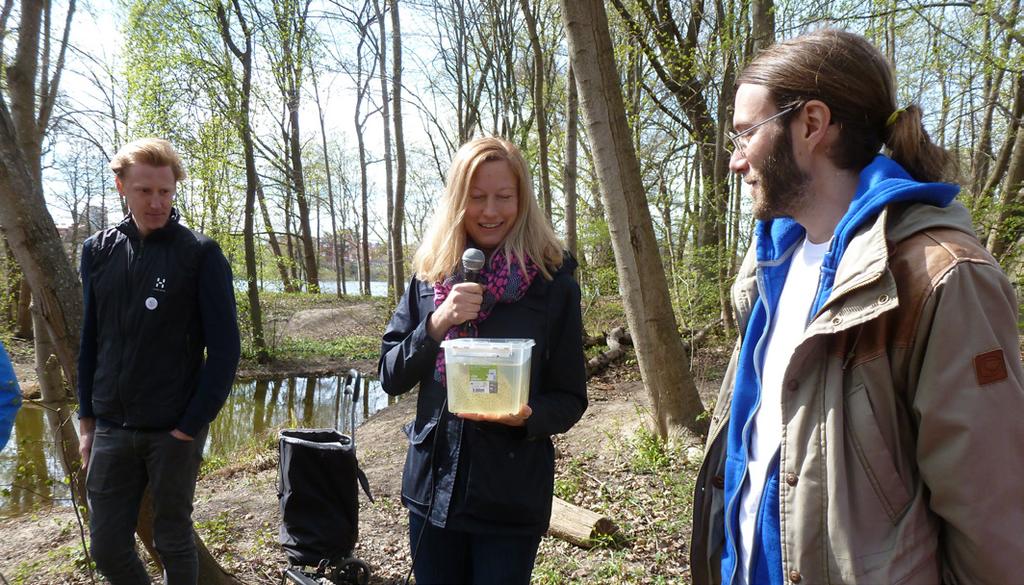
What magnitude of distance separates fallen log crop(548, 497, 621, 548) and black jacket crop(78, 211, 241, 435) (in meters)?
2.12

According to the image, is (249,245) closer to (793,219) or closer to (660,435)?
(660,435)

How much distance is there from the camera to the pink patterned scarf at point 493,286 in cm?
191

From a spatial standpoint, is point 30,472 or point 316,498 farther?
point 30,472

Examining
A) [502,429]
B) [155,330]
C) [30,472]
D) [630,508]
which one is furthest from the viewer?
[30,472]

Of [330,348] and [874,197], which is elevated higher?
[874,197]

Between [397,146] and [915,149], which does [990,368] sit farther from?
[397,146]

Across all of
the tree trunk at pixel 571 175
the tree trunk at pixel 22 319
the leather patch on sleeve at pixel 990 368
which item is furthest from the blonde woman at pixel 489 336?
the tree trunk at pixel 22 319

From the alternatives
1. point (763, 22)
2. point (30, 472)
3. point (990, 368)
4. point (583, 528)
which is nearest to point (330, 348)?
point (30, 472)

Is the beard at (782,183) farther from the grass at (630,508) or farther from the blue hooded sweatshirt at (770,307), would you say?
the grass at (630,508)

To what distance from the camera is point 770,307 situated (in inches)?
61.4

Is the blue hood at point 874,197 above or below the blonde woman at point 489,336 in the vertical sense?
Result: above

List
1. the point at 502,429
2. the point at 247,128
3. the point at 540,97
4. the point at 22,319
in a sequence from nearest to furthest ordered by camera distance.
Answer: the point at 502,429, the point at 540,97, the point at 247,128, the point at 22,319

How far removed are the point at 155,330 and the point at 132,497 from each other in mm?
737

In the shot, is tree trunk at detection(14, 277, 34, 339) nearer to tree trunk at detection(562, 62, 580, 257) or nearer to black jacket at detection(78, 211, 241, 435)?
tree trunk at detection(562, 62, 580, 257)
